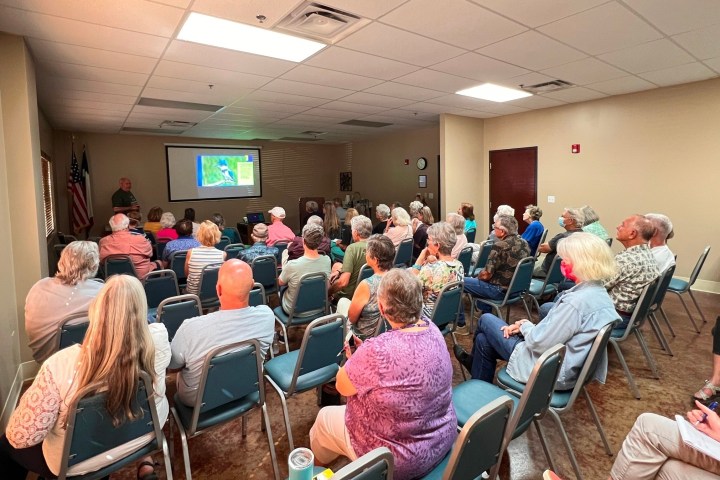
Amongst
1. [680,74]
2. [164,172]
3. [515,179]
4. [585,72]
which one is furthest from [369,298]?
[164,172]

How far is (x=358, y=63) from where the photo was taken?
4.16 m

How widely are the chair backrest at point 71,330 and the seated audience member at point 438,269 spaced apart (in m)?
2.25

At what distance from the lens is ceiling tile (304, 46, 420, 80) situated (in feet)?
12.6

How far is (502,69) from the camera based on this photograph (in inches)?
177

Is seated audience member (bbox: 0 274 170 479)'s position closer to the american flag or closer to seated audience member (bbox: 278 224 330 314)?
seated audience member (bbox: 278 224 330 314)

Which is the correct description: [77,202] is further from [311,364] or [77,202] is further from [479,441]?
[479,441]

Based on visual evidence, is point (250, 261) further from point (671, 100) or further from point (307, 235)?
point (671, 100)

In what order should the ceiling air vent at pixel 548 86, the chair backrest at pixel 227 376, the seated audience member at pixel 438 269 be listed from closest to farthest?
the chair backrest at pixel 227 376 → the seated audience member at pixel 438 269 → the ceiling air vent at pixel 548 86

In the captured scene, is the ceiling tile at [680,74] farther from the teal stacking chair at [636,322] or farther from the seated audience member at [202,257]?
the seated audience member at [202,257]

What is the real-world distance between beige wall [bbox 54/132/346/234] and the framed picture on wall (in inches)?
12.4

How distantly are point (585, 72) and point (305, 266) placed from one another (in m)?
4.13

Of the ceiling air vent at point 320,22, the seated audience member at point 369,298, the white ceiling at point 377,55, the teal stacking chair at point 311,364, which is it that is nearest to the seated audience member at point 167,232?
the white ceiling at point 377,55

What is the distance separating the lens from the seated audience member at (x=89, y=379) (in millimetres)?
1461

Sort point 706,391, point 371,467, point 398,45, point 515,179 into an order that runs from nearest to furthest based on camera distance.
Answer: point 371,467
point 706,391
point 398,45
point 515,179
